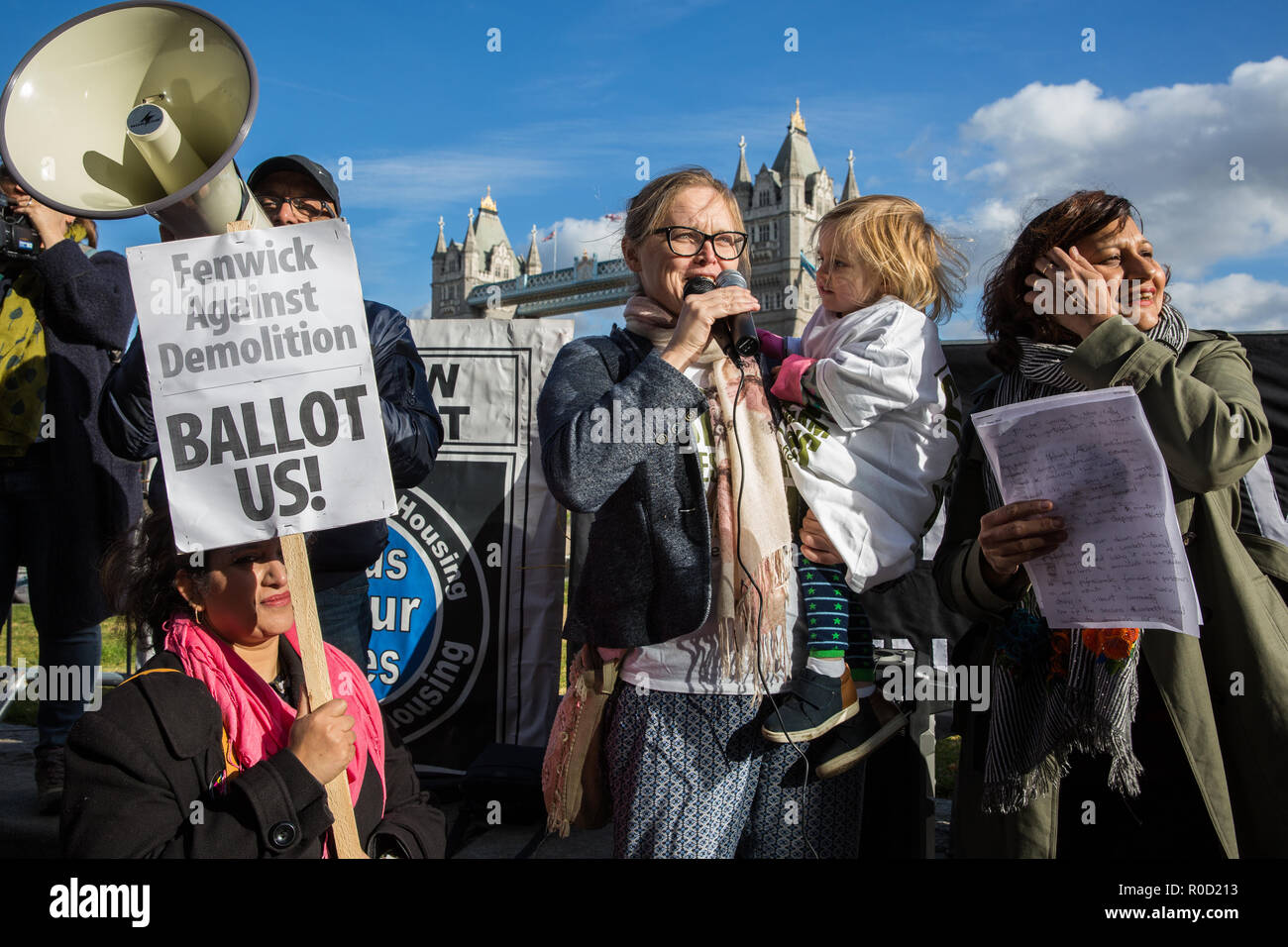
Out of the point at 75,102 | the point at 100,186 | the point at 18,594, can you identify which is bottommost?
the point at 18,594

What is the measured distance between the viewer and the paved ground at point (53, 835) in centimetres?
364

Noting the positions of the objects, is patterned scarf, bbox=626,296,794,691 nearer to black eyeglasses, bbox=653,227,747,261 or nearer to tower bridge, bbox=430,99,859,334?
black eyeglasses, bbox=653,227,747,261

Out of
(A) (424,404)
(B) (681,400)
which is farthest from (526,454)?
(B) (681,400)

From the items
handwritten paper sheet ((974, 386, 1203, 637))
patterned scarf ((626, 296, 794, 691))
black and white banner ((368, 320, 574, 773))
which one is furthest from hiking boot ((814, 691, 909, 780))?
black and white banner ((368, 320, 574, 773))

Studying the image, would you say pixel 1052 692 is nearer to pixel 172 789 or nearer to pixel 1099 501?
pixel 1099 501

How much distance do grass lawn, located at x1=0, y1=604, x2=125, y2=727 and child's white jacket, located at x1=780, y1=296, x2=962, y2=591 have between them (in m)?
3.38

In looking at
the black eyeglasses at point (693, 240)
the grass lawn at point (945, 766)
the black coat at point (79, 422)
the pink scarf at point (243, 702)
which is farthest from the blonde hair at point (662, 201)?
the grass lawn at point (945, 766)

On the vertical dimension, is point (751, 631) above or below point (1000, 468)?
below

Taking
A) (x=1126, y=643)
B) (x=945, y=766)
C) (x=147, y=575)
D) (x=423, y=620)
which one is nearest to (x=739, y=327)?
(x=1126, y=643)

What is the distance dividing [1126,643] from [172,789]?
1905 millimetres

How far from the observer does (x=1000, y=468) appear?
2.13 metres
